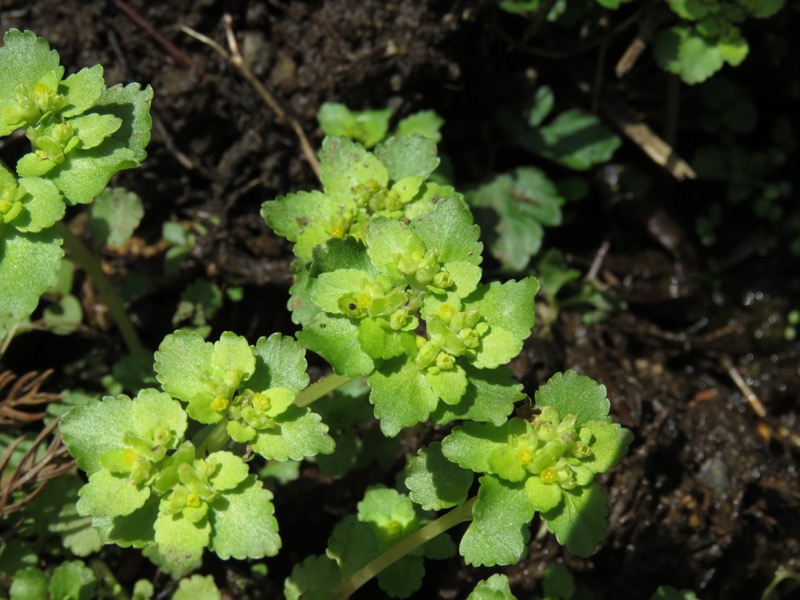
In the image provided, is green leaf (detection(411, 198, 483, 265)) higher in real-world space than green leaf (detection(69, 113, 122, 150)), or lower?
lower

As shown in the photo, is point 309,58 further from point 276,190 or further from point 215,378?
point 215,378

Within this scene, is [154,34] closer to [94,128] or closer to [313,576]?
[94,128]

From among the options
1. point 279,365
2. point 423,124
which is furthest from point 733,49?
point 279,365

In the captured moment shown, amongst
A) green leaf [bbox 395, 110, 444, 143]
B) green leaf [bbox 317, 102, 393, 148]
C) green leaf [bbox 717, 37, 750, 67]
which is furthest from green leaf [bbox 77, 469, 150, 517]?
green leaf [bbox 717, 37, 750, 67]

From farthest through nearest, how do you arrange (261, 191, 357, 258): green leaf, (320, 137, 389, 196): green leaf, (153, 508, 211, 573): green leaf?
(320, 137, 389, 196): green leaf → (261, 191, 357, 258): green leaf → (153, 508, 211, 573): green leaf

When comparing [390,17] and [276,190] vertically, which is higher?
[390,17]

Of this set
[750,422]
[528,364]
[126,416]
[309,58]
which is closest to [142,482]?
[126,416]

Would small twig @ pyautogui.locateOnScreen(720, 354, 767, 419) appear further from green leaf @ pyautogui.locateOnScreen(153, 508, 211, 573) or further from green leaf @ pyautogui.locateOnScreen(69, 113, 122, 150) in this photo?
green leaf @ pyautogui.locateOnScreen(69, 113, 122, 150)
